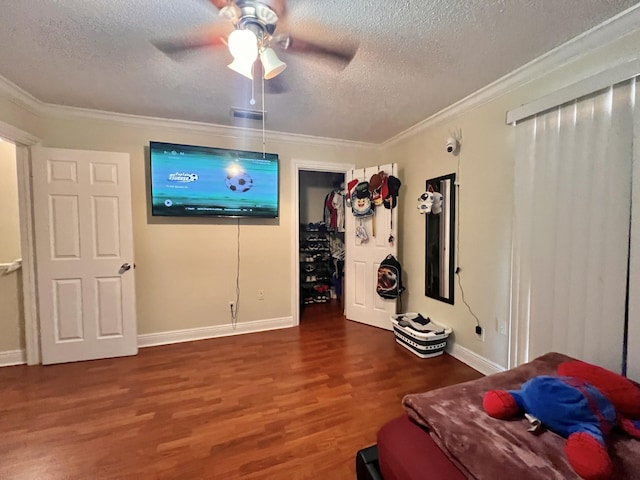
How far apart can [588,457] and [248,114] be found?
3.14m

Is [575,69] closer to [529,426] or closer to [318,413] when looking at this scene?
[529,426]

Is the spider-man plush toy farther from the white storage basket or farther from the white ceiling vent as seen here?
the white ceiling vent

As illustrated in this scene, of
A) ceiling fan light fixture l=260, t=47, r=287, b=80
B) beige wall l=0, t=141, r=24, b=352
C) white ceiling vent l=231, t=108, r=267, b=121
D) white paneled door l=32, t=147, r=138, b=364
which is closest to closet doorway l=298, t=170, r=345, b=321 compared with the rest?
white ceiling vent l=231, t=108, r=267, b=121

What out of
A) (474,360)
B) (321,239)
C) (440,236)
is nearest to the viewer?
(474,360)

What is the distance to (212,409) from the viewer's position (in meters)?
1.92

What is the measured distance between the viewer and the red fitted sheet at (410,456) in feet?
2.93

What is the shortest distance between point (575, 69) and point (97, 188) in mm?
3894

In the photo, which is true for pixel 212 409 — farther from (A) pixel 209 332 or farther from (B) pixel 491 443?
(B) pixel 491 443

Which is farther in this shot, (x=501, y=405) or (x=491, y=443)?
(x=501, y=405)

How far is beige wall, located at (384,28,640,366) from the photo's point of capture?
2.14 m

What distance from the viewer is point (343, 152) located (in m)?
3.69

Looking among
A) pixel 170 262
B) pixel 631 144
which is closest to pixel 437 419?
pixel 631 144

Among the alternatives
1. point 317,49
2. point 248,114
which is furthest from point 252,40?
point 248,114

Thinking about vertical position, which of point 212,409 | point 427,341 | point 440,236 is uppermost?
point 440,236
